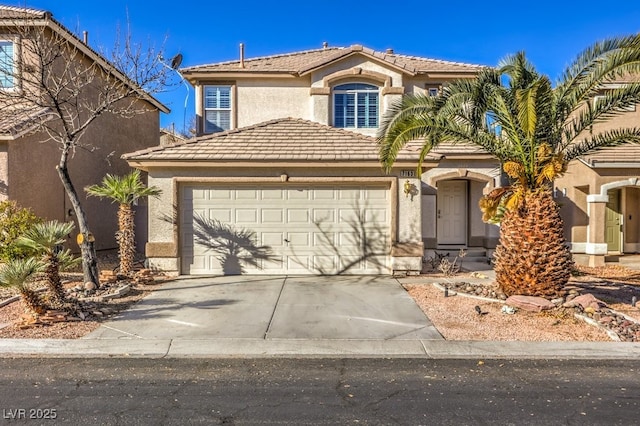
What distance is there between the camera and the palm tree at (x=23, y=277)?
6.46m

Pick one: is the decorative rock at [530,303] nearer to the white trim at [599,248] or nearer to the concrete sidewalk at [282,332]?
the concrete sidewalk at [282,332]

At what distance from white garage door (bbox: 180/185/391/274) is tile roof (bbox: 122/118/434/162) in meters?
0.84

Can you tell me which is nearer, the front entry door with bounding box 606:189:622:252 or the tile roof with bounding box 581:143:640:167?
the tile roof with bounding box 581:143:640:167

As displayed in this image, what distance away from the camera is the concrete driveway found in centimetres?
663

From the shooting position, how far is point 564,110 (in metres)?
8.56

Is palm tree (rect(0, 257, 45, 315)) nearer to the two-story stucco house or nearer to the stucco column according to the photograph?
the two-story stucco house

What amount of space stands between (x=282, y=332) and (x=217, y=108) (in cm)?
1056

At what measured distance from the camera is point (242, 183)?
1098 cm

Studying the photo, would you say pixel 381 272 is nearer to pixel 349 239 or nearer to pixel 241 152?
pixel 349 239

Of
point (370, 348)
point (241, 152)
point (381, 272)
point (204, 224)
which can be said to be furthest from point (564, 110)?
point (204, 224)

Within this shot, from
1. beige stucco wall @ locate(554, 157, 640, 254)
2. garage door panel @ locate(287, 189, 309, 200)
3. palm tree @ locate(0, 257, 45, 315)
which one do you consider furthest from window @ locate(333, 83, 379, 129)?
palm tree @ locate(0, 257, 45, 315)

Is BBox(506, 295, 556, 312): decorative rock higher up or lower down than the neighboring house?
lower down

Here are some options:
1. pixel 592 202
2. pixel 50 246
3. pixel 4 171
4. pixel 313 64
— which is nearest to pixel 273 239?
pixel 50 246

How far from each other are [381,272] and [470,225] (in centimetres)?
526
